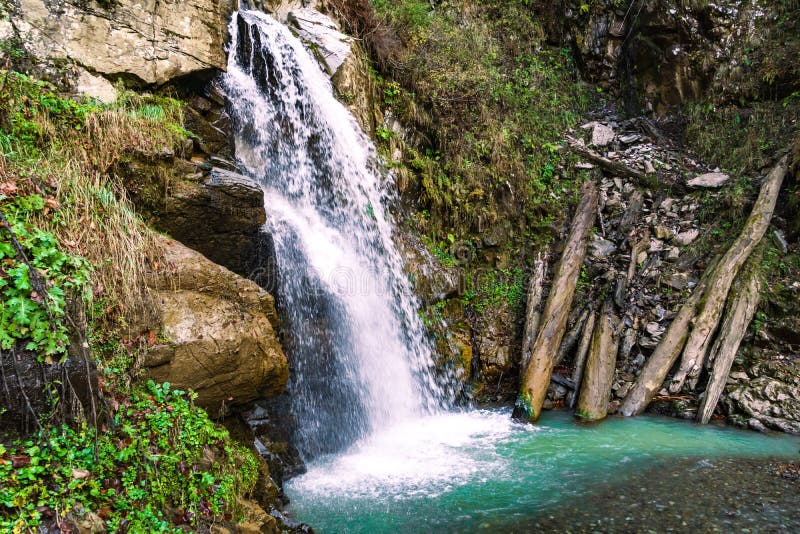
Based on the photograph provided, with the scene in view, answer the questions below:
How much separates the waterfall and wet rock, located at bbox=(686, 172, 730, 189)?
20.7ft

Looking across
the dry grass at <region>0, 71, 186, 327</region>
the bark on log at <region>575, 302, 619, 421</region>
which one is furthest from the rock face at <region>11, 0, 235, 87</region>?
the bark on log at <region>575, 302, 619, 421</region>

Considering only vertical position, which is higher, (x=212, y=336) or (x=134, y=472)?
(x=212, y=336)

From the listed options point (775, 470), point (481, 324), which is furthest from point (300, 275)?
point (775, 470)

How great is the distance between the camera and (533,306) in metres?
7.95

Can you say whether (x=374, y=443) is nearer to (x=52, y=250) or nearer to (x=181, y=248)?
(x=181, y=248)

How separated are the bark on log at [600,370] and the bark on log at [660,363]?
33cm

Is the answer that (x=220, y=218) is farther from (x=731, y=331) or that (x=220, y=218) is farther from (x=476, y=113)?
(x=731, y=331)

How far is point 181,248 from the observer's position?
413cm

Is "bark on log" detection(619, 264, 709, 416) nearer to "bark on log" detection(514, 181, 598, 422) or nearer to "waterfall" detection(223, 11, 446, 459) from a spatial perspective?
"bark on log" detection(514, 181, 598, 422)

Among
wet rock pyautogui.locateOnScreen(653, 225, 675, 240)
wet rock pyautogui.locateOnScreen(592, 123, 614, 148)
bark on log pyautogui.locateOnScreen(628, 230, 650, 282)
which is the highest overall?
wet rock pyautogui.locateOnScreen(592, 123, 614, 148)

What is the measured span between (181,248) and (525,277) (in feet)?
21.6

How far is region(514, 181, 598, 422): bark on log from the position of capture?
21.4 ft

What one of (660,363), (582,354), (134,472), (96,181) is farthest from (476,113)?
(134,472)

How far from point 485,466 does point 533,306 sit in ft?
12.1
